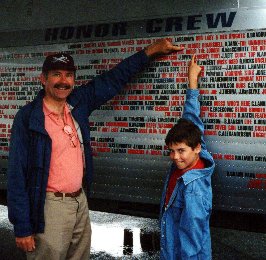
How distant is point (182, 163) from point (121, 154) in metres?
0.84

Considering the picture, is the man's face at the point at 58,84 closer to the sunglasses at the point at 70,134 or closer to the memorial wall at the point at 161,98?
the sunglasses at the point at 70,134

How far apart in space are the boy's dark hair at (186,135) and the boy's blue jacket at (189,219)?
203 mm

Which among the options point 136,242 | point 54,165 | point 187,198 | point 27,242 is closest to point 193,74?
point 187,198

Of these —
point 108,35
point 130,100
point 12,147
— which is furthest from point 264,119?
point 12,147

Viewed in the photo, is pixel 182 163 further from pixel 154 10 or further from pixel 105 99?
pixel 154 10

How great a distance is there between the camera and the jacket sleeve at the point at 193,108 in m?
3.04

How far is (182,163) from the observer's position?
2.78 m

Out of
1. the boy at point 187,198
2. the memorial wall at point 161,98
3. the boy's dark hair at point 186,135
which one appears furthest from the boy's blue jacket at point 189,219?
the memorial wall at point 161,98

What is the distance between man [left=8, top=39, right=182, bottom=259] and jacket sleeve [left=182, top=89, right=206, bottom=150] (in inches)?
16.4

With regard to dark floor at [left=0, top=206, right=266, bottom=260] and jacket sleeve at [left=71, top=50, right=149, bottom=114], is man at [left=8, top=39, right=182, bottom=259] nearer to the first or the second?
jacket sleeve at [left=71, top=50, right=149, bottom=114]

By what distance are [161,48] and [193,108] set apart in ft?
1.87

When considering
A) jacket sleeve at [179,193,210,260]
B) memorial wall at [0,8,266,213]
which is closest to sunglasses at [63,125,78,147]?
memorial wall at [0,8,266,213]

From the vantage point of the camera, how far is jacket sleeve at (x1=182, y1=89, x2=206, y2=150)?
304 centimetres

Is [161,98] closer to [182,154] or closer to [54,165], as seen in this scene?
[182,154]
